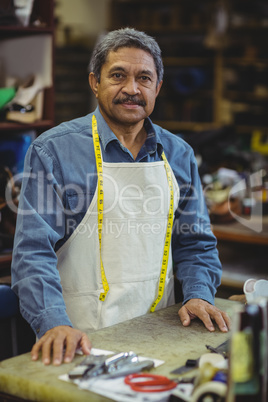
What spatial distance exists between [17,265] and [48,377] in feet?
1.58

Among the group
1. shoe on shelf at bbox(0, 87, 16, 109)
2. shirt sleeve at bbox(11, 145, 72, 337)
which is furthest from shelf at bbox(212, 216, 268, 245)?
shirt sleeve at bbox(11, 145, 72, 337)

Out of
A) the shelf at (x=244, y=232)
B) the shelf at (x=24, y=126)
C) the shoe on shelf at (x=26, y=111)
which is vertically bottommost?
the shelf at (x=244, y=232)

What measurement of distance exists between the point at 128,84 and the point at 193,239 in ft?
2.06

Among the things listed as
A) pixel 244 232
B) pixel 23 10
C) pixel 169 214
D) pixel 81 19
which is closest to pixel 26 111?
pixel 23 10

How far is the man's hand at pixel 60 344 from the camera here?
157 centimetres

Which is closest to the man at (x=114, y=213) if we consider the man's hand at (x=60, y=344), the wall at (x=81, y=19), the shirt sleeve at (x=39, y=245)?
the shirt sleeve at (x=39, y=245)

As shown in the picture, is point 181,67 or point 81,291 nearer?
point 81,291

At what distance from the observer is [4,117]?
316cm

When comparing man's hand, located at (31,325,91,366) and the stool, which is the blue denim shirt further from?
the stool

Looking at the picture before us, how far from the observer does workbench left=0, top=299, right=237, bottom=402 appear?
1.41m

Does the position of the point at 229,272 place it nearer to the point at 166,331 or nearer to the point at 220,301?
the point at 220,301

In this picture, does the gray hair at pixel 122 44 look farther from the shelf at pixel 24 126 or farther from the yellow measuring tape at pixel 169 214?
the shelf at pixel 24 126

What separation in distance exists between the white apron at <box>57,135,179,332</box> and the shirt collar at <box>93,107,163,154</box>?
7cm

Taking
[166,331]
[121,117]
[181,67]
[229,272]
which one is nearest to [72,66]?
[181,67]
